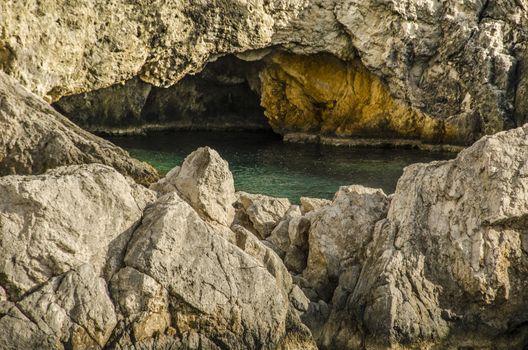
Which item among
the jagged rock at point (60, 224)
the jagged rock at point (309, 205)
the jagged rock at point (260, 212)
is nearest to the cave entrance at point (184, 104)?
the jagged rock at point (309, 205)

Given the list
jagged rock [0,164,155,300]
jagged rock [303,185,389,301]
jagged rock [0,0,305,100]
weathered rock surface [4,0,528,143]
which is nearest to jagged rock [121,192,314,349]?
jagged rock [0,164,155,300]

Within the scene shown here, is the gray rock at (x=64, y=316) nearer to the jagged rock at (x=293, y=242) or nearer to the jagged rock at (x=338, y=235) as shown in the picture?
the jagged rock at (x=338, y=235)

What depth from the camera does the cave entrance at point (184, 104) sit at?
40000 millimetres

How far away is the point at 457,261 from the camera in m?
13.0

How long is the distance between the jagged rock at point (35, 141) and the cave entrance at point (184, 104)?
885 inches

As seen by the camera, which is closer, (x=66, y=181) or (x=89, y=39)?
(x=66, y=181)

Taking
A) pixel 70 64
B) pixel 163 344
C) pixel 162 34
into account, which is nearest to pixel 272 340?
pixel 163 344

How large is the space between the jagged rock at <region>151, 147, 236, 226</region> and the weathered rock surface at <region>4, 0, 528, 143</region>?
8519mm

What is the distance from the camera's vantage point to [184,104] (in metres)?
43.8

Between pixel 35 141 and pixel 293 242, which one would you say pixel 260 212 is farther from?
pixel 35 141

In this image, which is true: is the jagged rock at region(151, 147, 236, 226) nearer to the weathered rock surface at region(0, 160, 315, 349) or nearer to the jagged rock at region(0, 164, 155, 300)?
the weathered rock surface at region(0, 160, 315, 349)

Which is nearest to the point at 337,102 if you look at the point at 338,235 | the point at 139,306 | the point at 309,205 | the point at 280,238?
the point at 309,205

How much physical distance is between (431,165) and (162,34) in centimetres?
1424

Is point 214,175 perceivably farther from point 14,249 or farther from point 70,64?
point 70,64
